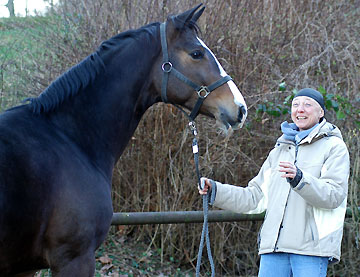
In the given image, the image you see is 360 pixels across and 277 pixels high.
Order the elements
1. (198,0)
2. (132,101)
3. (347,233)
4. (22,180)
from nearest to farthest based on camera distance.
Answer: (22,180)
(132,101)
(347,233)
(198,0)

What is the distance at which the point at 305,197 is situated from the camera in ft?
9.17

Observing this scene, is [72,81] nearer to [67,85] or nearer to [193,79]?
[67,85]

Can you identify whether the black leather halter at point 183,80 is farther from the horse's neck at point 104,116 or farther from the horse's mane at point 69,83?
the horse's mane at point 69,83

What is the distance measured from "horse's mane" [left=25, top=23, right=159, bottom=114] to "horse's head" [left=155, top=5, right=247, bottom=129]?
13.4 inches

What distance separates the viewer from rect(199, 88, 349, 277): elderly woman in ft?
9.25

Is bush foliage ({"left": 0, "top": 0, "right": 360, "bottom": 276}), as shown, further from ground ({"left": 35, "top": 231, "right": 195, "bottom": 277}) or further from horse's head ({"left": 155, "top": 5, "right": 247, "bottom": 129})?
horse's head ({"left": 155, "top": 5, "right": 247, "bottom": 129})

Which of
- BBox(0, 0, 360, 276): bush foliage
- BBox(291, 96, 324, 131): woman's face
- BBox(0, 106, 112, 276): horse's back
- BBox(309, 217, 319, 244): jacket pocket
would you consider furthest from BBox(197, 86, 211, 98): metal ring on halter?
BBox(0, 0, 360, 276): bush foliage

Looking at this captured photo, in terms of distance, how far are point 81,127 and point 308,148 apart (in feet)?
4.75

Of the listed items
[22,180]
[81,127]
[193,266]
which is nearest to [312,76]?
[193,266]

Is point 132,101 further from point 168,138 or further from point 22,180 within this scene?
point 168,138

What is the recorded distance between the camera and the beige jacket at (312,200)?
9.24ft

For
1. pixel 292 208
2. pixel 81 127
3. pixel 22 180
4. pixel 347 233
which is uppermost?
pixel 81 127

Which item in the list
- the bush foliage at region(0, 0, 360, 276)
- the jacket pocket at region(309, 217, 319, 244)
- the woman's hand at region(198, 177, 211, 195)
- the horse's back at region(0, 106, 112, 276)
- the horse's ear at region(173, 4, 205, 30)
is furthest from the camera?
the bush foliage at region(0, 0, 360, 276)

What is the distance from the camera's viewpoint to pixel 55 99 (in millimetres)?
2748
